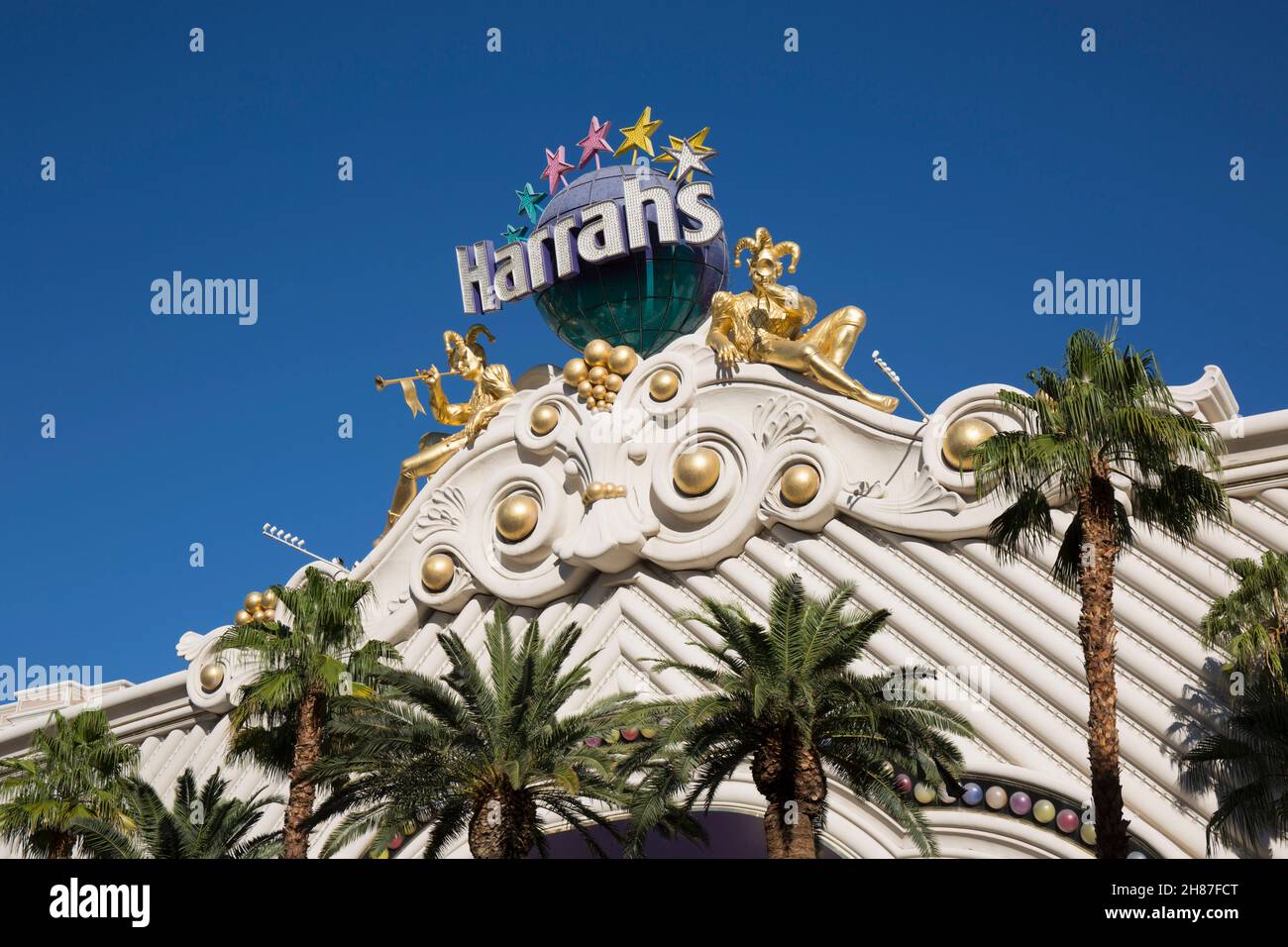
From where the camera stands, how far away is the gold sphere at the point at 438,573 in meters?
33.8

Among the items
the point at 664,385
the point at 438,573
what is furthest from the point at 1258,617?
the point at 438,573

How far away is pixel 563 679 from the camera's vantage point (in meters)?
25.5

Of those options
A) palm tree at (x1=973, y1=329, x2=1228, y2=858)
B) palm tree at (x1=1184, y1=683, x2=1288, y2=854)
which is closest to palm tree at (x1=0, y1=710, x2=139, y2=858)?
palm tree at (x1=973, y1=329, x2=1228, y2=858)

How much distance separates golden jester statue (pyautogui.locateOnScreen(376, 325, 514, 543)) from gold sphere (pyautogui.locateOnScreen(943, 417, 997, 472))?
10.6m

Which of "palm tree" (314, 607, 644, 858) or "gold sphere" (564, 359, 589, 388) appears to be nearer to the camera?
"palm tree" (314, 607, 644, 858)

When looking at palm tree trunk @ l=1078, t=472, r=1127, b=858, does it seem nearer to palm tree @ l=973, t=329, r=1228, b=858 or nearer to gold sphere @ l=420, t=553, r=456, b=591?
palm tree @ l=973, t=329, r=1228, b=858

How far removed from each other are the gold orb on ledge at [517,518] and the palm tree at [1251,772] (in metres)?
13.7

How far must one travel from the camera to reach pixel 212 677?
36.3m

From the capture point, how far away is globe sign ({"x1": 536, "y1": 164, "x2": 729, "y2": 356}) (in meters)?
37.9

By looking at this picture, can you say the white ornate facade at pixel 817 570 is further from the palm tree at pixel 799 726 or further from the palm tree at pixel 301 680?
the palm tree at pixel 301 680

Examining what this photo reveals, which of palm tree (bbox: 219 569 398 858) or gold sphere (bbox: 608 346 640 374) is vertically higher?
gold sphere (bbox: 608 346 640 374)
